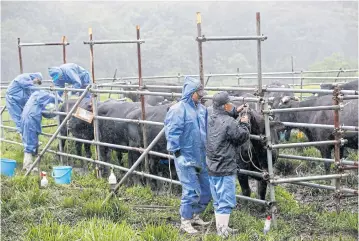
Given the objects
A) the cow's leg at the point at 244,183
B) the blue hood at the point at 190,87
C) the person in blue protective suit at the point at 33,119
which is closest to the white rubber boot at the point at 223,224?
the cow's leg at the point at 244,183

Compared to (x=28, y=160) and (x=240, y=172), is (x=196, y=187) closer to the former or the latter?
(x=240, y=172)

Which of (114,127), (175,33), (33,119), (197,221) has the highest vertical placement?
(175,33)

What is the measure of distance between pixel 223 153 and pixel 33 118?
5.37 metres

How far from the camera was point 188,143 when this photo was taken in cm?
696

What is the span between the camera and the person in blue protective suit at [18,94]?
11727mm

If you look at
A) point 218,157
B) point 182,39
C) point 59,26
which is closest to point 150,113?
point 218,157

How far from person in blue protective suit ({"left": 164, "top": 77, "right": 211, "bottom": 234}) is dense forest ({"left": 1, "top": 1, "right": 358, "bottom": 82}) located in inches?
1430

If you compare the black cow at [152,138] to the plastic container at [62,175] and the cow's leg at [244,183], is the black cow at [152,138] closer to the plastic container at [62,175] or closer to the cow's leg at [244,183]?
the plastic container at [62,175]

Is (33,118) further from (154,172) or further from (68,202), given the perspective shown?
(68,202)

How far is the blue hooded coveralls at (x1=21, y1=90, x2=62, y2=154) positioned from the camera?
1071 centimetres

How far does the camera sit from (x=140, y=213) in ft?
25.1

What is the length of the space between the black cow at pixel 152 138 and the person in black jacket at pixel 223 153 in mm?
2769

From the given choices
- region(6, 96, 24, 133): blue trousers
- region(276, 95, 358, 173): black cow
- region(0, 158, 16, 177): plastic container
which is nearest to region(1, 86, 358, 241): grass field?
region(276, 95, 358, 173): black cow

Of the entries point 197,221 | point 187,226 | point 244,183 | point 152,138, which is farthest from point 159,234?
point 152,138
